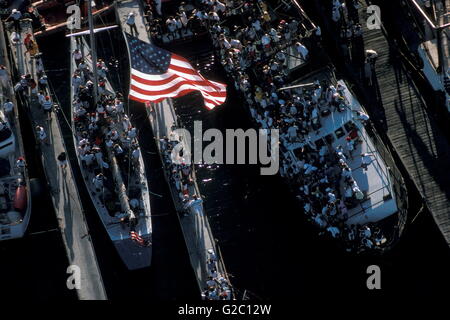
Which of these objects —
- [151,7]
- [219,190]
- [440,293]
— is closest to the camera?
[440,293]

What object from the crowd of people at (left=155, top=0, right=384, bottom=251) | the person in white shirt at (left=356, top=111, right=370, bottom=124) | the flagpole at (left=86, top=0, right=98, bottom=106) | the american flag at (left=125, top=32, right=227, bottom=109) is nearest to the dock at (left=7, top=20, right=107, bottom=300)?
the flagpole at (left=86, top=0, right=98, bottom=106)

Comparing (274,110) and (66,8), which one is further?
(66,8)

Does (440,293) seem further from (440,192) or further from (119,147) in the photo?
(119,147)

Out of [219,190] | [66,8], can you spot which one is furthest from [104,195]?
[66,8]

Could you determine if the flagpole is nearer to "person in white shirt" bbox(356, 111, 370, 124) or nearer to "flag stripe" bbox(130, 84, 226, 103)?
"flag stripe" bbox(130, 84, 226, 103)

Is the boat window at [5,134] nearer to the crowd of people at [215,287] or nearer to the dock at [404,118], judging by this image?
the crowd of people at [215,287]
